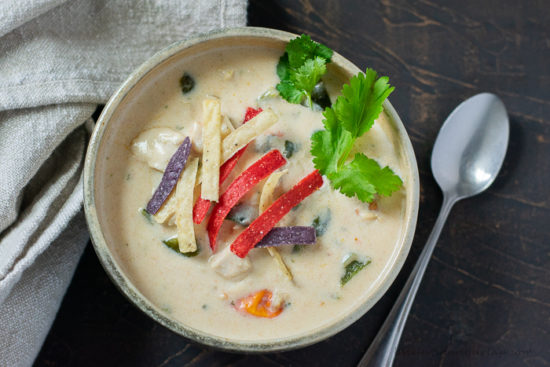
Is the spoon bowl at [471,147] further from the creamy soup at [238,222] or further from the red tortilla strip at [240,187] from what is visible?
the red tortilla strip at [240,187]

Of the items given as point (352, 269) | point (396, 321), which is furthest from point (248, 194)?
point (396, 321)

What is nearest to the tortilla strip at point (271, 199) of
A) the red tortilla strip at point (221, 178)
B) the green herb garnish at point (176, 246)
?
the red tortilla strip at point (221, 178)

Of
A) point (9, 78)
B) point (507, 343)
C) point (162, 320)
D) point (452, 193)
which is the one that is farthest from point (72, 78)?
point (507, 343)

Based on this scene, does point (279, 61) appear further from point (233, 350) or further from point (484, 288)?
point (484, 288)

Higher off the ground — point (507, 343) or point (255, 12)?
point (255, 12)

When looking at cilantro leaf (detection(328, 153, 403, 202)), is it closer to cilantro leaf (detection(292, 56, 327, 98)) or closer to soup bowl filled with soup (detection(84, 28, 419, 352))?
soup bowl filled with soup (detection(84, 28, 419, 352))

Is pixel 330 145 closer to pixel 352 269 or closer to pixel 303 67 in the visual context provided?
pixel 303 67
